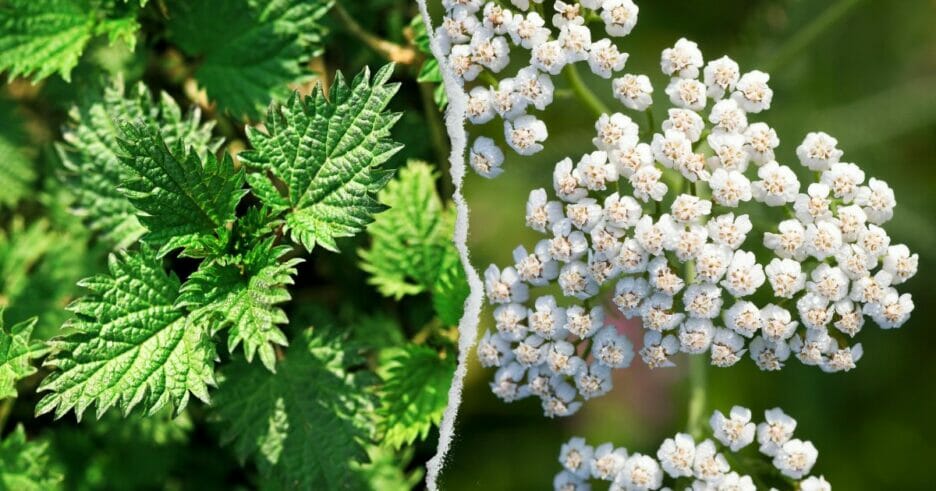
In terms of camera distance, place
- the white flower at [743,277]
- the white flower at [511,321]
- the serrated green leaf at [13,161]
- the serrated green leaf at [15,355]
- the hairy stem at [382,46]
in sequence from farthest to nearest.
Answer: the serrated green leaf at [13,161] < the hairy stem at [382,46] < the serrated green leaf at [15,355] < the white flower at [511,321] < the white flower at [743,277]

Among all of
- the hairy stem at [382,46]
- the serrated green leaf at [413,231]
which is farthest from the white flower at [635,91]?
the hairy stem at [382,46]

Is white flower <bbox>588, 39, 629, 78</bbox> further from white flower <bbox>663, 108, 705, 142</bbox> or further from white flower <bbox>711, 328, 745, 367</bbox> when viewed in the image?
white flower <bbox>711, 328, 745, 367</bbox>

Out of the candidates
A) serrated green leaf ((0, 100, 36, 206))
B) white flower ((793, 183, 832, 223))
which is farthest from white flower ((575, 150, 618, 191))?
serrated green leaf ((0, 100, 36, 206))

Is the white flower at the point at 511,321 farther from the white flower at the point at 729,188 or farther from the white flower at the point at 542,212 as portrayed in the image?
the white flower at the point at 729,188

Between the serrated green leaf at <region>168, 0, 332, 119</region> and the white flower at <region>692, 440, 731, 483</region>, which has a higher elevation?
the serrated green leaf at <region>168, 0, 332, 119</region>

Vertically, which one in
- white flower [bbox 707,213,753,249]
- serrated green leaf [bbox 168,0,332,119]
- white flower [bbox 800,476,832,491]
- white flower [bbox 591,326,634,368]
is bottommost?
white flower [bbox 800,476,832,491]

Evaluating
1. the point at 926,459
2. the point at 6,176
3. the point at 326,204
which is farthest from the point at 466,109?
the point at 6,176

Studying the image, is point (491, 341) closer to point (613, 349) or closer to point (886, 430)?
point (613, 349)
